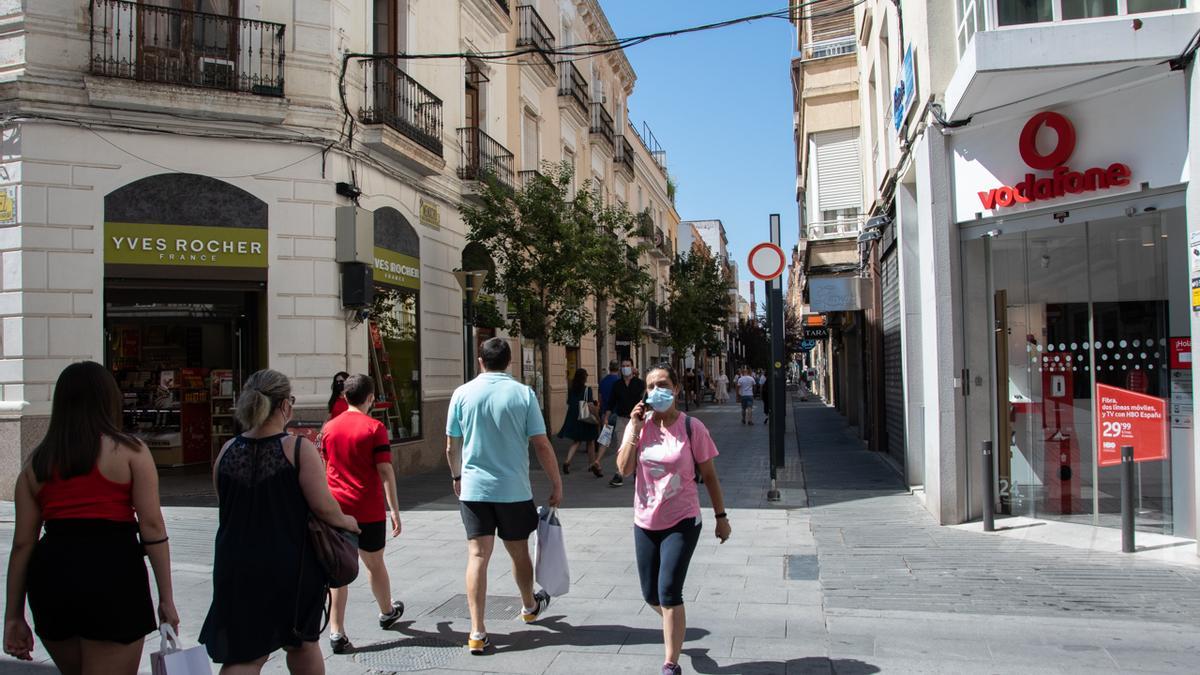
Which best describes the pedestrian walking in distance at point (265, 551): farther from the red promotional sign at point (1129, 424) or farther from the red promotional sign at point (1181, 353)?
the red promotional sign at point (1129, 424)

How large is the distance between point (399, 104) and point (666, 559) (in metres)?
11.5

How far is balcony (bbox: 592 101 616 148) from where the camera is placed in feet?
95.8

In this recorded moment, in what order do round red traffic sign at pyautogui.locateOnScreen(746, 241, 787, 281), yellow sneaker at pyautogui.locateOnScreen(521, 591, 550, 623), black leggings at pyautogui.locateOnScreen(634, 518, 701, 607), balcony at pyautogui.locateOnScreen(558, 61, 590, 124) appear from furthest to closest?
balcony at pyautogui.locateOnScreen(558, 61, 590, 124) < round red traffic sign at pyautogui.locateOnScreen(746, 241, 787, 281) < yellow sneaker at pyautogui.locateOnScreen(521, 591, 550, 623) < black leggings at pyautogui.locateOnScreen(634, 518, 701, 607)

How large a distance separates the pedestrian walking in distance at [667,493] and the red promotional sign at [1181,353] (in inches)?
191

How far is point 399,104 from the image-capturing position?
14.4 meters

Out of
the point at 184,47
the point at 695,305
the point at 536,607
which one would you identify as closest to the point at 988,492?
the point at 536,607

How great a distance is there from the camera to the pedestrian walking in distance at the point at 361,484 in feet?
17.5

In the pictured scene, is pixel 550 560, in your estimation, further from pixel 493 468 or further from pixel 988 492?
pixel 988 492

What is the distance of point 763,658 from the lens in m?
5.00

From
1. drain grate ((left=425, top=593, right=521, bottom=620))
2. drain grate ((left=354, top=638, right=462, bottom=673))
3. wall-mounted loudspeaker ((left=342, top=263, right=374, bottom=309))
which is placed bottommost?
drain grate ((left=425, top=593, right=521, bottom=620))

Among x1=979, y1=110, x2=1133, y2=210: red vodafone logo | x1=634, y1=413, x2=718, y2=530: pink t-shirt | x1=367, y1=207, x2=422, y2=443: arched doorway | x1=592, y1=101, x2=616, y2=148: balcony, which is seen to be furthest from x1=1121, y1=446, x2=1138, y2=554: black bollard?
x1=592, y1=101, x2=616, y2=148: balcony

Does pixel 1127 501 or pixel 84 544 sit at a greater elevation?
pixel 84 544

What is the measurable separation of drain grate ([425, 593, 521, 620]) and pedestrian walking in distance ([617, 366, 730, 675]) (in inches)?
63.7

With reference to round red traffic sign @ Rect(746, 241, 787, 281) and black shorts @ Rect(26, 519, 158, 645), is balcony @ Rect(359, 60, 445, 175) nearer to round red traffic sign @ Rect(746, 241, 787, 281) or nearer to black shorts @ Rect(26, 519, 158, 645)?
round red traffic sign @ Rect(746, 241, 787, 281)
